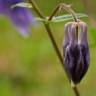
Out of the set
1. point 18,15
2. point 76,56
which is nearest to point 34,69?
point 18,15

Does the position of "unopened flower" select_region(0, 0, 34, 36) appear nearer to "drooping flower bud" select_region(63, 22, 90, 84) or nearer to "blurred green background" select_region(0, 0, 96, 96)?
"drooping flower bud" select_region(63, 22, 90, 84)

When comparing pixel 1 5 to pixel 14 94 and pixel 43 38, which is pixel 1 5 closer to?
pixel 14 94

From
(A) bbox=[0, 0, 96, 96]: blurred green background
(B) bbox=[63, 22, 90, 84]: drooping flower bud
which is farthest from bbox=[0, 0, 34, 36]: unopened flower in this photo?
(A) bbox=[0, 0, 96, 96]: blurred green background

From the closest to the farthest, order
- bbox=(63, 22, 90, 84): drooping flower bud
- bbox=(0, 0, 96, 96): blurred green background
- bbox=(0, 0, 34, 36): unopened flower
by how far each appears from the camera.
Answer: bbox=(63, 22, 90, 84): drooping flower bud → bbox=(0, 0, 34, 36): unopened flower → bbox=(0, 0, 96, 96): blurred green background

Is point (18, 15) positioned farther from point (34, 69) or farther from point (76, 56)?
point (34, 69)

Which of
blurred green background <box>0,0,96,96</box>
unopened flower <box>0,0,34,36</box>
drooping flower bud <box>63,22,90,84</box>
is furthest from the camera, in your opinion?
blurred green background <box>0,0,96,96</box>

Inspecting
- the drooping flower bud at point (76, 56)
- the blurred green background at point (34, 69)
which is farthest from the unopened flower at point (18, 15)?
the blurred green background at point (34, 69)

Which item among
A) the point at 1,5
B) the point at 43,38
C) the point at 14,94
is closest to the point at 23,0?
the point at 1,5
